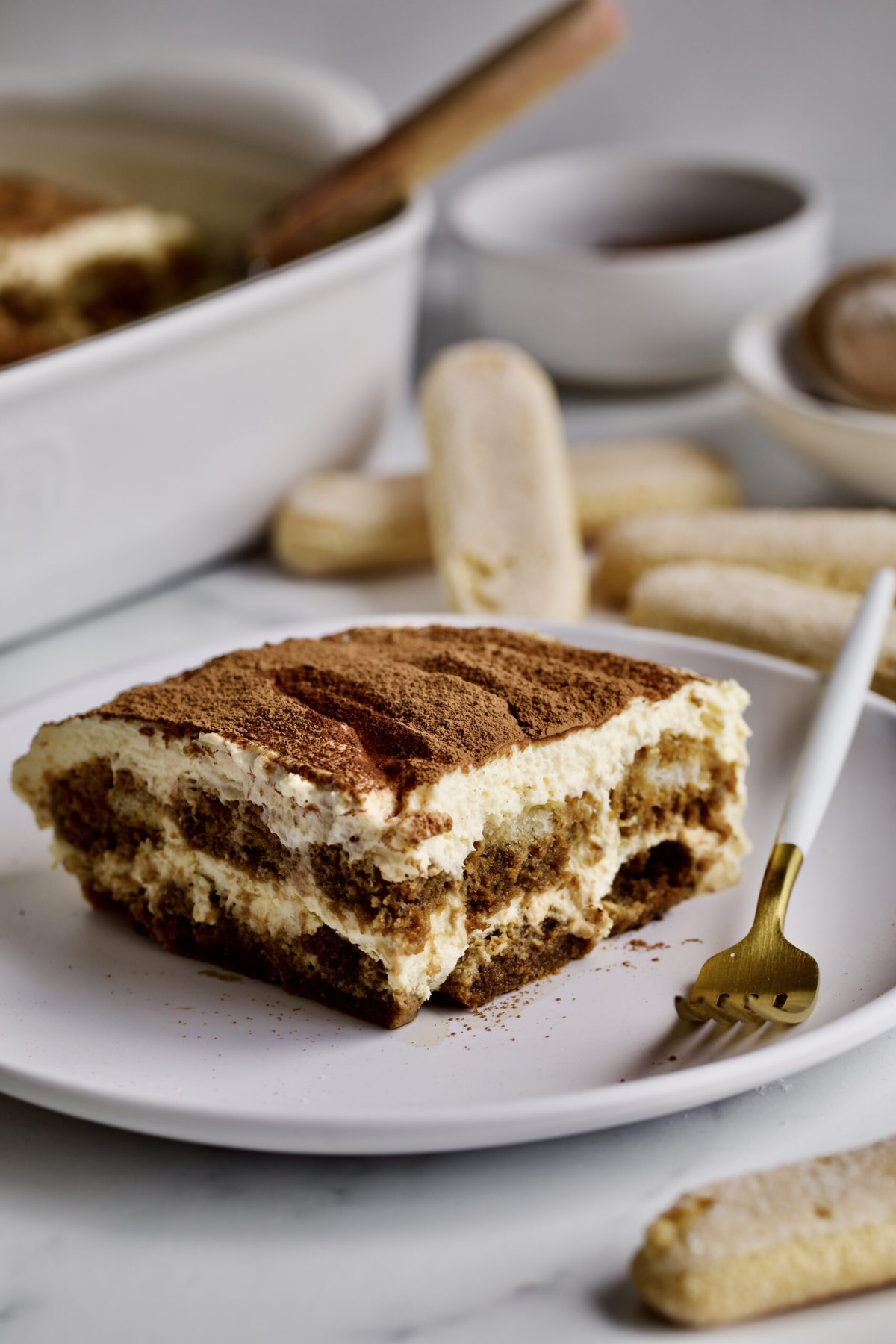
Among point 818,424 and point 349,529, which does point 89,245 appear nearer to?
point 349,529

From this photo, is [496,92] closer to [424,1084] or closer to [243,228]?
[243,228]

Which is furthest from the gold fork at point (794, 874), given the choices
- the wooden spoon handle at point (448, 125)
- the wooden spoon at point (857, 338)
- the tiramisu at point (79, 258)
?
the tiramisu at point (79, 258)

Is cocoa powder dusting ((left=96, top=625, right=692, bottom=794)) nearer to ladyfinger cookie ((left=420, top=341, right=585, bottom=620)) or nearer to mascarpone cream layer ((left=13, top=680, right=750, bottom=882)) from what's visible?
mascarpone cream layer ((left=13, top=680, right=750, bottom=882))

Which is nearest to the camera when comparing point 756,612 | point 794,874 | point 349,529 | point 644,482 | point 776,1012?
point 776,1012

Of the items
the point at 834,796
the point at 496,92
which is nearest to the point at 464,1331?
the point at 834,796

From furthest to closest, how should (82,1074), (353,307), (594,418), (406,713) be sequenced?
(594,418) < (353,307) < (406,713) < (82,1074)

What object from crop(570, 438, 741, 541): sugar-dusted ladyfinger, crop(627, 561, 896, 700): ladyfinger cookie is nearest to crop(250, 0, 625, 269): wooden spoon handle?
crop(570, 438, 741, 541): sugar-dusted ladyfinger

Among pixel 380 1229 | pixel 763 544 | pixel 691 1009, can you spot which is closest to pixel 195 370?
pixel 763 544
